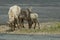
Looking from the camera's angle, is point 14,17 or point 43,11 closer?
point 14,17

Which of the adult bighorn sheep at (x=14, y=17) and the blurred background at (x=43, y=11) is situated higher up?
the adult bighorn sheep at (x=14, y=17)

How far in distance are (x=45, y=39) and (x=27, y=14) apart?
720 centimetres

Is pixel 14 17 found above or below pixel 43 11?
above

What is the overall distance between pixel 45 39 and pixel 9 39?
124cm

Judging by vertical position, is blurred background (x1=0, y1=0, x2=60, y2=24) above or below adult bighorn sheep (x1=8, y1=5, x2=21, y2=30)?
below

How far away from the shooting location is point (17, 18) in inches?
676

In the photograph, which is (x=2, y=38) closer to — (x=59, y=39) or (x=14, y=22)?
(x=59, y=39)

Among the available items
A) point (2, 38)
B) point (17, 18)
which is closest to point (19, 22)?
point (17, 18)

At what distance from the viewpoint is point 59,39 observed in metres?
9.96

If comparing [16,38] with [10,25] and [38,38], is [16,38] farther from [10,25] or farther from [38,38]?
[10,25]

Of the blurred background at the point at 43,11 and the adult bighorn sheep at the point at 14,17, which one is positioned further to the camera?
the blurred background at the point at 43,11

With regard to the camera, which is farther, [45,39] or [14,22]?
[14,22]

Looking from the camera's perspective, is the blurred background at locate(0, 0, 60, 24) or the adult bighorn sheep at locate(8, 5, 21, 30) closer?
the adult bighorn sheep at locate(8, 5, 21, 30)

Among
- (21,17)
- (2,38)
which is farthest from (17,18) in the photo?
(2,38)
